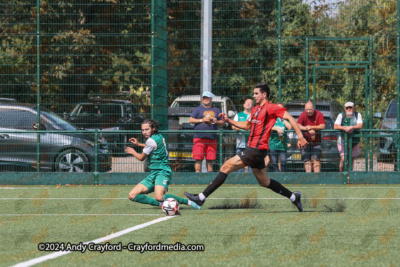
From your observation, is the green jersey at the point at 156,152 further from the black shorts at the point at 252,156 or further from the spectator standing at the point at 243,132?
the spectator standing at the point at 243,132

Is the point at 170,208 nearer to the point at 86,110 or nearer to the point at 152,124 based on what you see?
the point at 152,124

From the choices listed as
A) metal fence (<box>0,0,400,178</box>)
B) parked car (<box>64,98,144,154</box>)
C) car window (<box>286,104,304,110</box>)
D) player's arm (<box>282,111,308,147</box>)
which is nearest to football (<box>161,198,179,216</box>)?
player's arm (<box>282,111,308,147</box>)

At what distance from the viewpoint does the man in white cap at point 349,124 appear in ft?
53.4

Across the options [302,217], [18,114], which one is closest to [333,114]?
[18,114]

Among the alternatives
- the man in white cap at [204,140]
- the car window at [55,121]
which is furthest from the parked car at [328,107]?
the car window at [55,121]

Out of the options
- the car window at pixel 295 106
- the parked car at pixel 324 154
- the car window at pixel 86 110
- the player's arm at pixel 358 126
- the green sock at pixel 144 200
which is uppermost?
the car window at pixel 295 106

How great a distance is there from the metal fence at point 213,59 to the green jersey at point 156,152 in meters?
5.53

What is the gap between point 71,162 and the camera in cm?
1661

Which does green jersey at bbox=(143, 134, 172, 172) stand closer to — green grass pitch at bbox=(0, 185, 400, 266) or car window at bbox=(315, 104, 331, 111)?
green grass pitch at bbox=(0, 185, 400, 266)

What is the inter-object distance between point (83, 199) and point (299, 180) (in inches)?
212

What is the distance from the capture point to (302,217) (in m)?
9.52

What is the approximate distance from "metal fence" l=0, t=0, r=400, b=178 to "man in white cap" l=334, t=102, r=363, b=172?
10.7 inches

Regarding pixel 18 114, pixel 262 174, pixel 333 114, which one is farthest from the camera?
pixel 333 114

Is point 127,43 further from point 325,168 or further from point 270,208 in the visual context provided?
point 270,208
